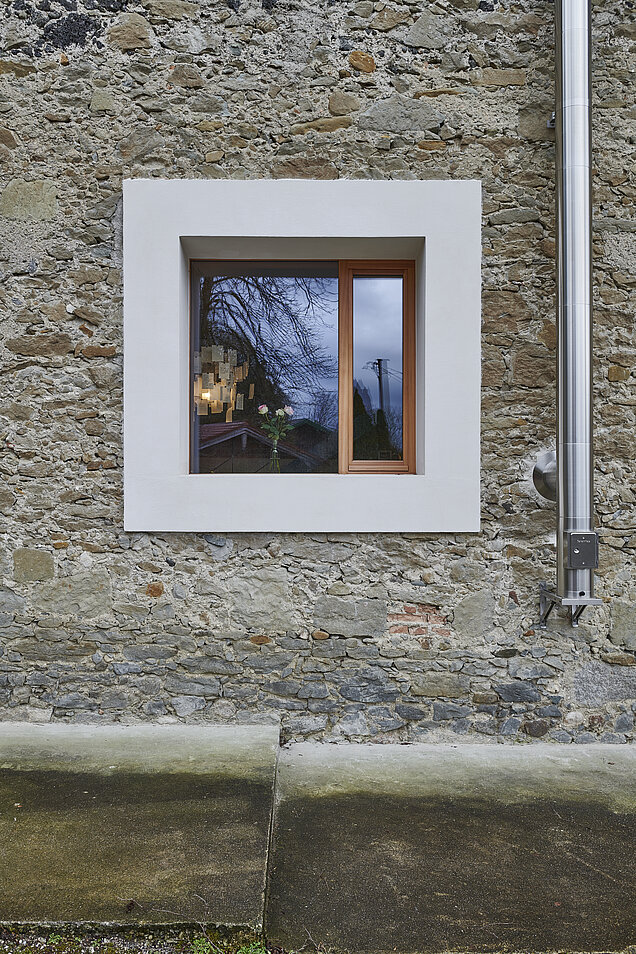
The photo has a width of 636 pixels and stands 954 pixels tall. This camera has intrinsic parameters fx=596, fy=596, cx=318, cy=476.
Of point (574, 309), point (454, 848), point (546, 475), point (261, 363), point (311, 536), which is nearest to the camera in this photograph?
point (454, 848)

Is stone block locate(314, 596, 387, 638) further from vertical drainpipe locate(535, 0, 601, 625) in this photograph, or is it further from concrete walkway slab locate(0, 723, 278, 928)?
vertical drainpipe locate(535, 0, 601, 625)

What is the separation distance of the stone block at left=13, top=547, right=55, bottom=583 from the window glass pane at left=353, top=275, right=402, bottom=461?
1.77 meters

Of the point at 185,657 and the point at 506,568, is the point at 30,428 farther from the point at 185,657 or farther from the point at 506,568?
the point at 506,568

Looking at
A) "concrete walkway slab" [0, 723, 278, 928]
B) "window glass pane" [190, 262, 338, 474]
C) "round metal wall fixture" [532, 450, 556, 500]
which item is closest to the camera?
"concrete walkway slab" [0, 723, 278, 928]

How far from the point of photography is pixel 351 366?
10.7ft

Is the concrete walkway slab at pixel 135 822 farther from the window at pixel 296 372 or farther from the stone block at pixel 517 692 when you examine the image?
the window at pixel 296 372

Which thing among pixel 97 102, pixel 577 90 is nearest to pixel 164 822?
pixel 97 102

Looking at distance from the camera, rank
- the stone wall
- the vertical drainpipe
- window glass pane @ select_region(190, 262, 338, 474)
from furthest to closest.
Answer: window glass pane @ select_region(190, 262, 338, 474) → the stone wall → the vertical drainpipe

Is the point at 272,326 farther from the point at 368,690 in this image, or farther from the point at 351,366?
the point at 368,690

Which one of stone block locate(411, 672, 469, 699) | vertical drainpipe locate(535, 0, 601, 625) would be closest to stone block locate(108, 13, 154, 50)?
vertical drainpipe locate(535, 0, 601, 625)

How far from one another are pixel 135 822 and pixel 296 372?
7.23ft

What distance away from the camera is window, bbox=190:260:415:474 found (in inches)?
128

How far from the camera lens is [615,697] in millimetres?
3059

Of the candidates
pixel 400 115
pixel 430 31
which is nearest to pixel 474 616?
pixel 400 115
